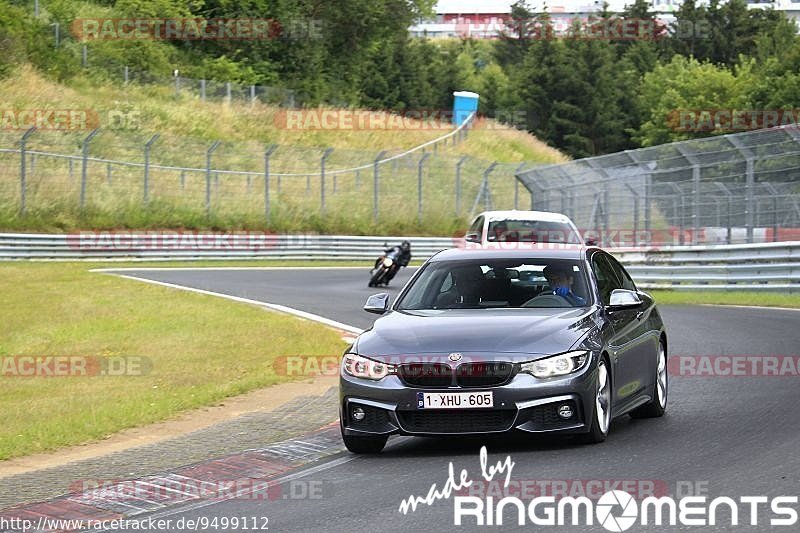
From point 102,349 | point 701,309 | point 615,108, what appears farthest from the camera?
point 615,108

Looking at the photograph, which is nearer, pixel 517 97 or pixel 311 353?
pixel 311 353

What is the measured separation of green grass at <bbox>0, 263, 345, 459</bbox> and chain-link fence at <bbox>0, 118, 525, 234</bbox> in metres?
14.4

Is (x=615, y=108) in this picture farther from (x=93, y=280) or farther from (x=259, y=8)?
(x=93, y=280)

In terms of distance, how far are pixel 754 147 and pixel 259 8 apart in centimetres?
4703

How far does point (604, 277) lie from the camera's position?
1097 centimetres

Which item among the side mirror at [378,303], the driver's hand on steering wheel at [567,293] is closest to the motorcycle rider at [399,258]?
the side mirror at [378,303]

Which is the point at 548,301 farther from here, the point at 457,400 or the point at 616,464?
the point at 616,464

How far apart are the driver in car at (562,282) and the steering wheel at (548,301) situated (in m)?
0.04

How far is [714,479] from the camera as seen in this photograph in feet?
25.7

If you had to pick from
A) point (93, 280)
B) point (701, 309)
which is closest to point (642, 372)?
point (701, 309)

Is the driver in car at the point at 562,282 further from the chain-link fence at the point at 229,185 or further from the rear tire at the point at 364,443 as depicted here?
the chain-link fence at the point at 229,185

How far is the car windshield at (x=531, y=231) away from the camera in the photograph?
77.0 feet

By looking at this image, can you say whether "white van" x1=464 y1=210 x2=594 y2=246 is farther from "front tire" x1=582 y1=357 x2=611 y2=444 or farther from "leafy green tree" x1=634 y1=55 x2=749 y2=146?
"leafy green tree" x1=634 y1=55 x2=749 y2=146

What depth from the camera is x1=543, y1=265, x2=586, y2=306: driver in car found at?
33.8ft
